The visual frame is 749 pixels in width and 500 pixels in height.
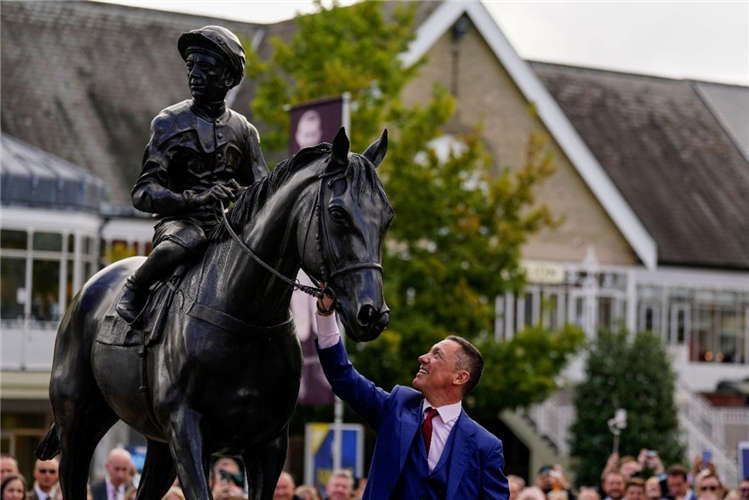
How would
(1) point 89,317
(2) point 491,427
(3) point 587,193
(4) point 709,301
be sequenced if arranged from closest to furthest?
(1) point 89,317 < (2) point 491,427 < (3) point 587,193 < (4) point 709,301

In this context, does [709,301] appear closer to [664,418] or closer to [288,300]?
[664,418]

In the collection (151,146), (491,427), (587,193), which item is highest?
(587,193)

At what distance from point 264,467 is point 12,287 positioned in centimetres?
2448

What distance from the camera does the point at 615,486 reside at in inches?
583

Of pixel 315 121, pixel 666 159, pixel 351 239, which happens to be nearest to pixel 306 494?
pixel 315 121

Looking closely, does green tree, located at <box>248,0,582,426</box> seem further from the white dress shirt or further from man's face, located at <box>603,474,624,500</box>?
the white dress shirt

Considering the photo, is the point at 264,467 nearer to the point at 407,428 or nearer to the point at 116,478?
the point at 407,428

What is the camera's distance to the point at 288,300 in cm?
702

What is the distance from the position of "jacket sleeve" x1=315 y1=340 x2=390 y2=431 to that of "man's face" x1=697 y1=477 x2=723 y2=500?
7.68 metres

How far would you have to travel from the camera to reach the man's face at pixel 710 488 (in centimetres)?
1429

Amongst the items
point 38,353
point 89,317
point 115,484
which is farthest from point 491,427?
point 89,317

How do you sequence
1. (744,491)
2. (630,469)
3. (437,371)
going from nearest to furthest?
(437,371) < (744,491) < (630,469)

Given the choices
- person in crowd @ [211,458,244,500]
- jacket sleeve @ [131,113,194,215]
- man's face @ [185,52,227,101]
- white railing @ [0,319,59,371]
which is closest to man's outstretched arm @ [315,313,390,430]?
jacket sleeve @ [131,113,194,215]

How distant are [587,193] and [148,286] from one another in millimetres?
31081
